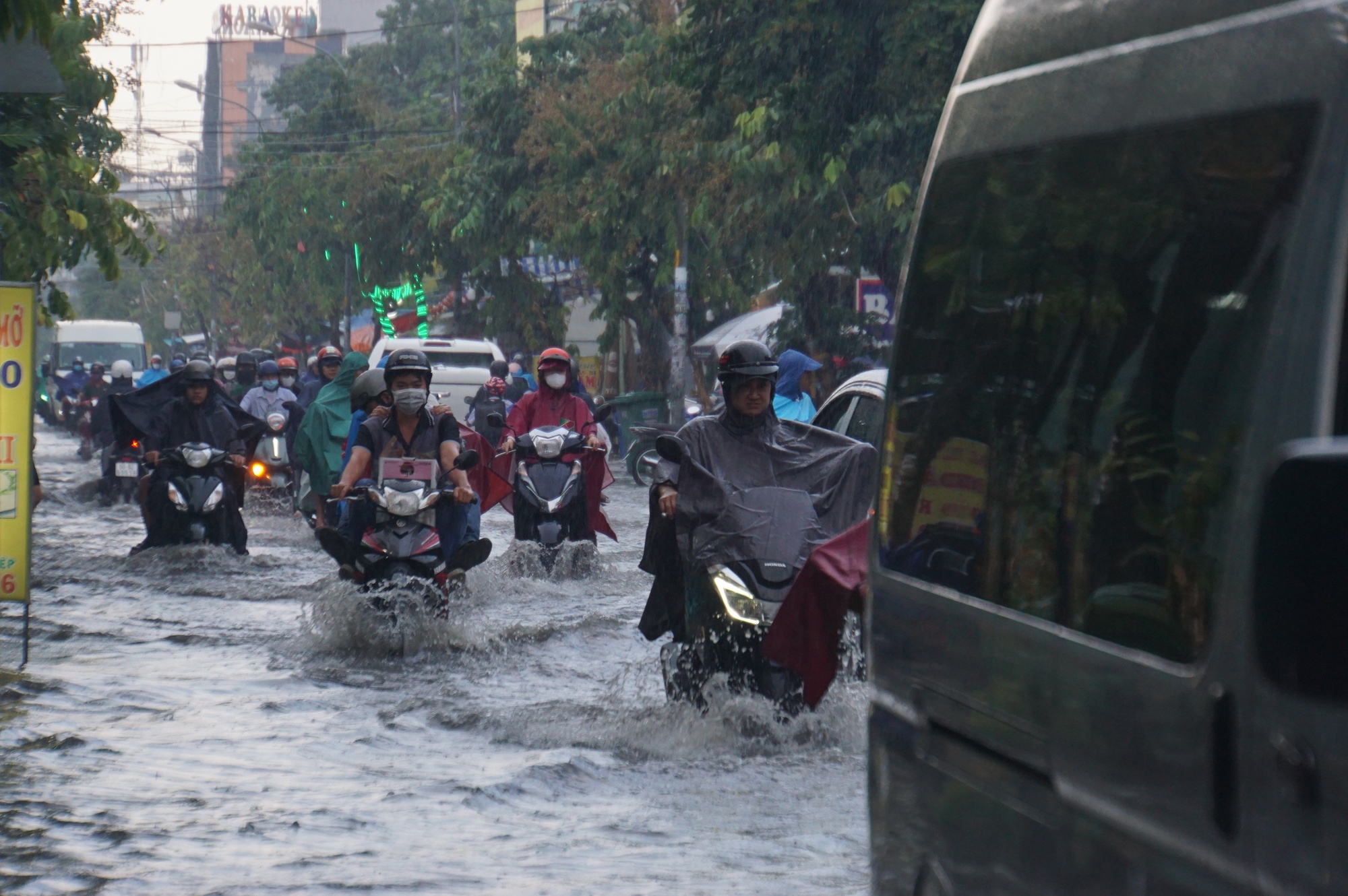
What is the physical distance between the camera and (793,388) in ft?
42.4

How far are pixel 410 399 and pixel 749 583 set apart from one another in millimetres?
3598

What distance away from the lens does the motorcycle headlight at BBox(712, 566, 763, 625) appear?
23.4ft

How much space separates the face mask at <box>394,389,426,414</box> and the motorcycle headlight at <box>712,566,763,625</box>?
349 centimetres

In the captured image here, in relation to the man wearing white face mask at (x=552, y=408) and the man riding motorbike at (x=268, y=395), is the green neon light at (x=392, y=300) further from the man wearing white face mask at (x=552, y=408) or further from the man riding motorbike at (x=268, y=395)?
the man wearing white face mask at (x=552, y=408)

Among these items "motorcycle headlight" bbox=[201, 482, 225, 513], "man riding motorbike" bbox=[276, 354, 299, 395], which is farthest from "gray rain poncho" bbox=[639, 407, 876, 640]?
"man riding motorbike" bbox=[276, 354, 299, 395]

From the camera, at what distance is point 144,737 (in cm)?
798

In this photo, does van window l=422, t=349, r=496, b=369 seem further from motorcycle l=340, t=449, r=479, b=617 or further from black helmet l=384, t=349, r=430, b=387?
motorcycle l=340, t=449, r=479, b=617

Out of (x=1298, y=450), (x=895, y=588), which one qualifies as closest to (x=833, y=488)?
(x=895, y=588)

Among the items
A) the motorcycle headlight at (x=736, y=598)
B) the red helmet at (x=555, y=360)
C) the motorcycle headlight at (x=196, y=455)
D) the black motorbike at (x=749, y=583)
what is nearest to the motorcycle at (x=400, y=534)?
the black motorbike at (x=749, y=583)

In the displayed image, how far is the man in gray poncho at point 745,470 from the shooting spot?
291 inches

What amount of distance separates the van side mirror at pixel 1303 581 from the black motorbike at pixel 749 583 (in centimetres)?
531

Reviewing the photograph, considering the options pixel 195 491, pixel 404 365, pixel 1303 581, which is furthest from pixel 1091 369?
pixel 195 491

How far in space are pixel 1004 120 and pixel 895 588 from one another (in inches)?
33.2

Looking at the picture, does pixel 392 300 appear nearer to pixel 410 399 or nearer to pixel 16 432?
pixel 410 399
